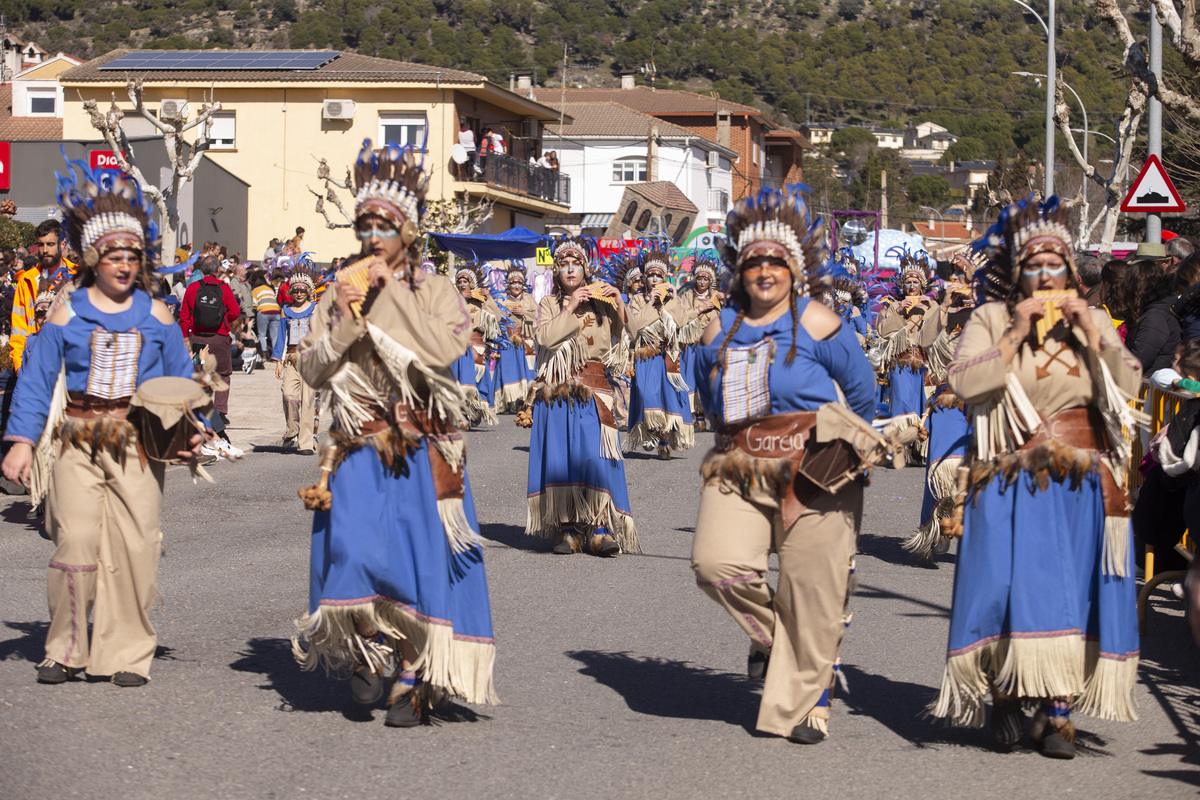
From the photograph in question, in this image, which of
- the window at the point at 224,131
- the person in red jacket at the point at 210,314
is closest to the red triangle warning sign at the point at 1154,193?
the person in red jacket at the point at 210,314

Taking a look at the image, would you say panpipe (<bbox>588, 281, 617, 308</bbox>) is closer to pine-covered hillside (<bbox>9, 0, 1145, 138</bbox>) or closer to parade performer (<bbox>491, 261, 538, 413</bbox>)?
parade performer (<bbox>491, 261, 538, 413</bbox>)

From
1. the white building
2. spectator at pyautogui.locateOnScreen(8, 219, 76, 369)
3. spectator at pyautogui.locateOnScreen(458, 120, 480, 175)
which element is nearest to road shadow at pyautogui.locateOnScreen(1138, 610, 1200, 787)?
spectator at pyautogui.locateOnScreen(8, 219, 76, 369)

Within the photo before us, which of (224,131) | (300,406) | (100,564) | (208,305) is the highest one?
(224,131)

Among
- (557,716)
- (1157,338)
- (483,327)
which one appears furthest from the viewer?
(483,327)

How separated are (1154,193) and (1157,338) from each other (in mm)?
6589

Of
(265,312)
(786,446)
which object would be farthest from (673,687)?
(265,312)

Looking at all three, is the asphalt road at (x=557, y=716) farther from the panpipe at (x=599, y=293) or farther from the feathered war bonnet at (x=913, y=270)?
the feathered war bonnet at (x=913, y=270)

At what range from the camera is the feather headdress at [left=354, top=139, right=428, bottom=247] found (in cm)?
561

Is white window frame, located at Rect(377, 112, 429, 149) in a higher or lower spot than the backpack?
higher

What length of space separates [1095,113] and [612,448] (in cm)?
10202

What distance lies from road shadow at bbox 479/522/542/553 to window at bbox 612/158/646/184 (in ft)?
182

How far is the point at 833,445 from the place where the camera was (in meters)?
5.30

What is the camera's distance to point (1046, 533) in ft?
17.0

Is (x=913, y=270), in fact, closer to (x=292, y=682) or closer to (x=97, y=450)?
(x=292, y=682)
